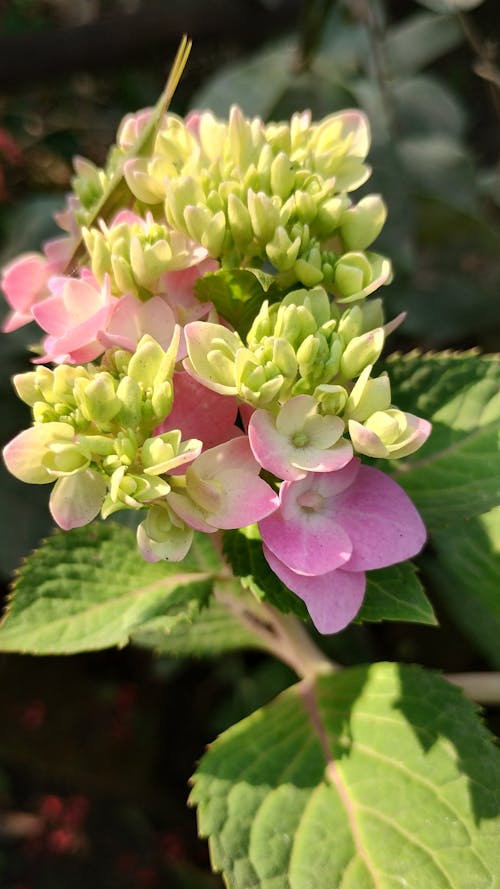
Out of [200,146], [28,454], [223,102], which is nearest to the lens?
[28,454]

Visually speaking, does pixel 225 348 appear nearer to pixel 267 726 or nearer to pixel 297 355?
pixel 297 355

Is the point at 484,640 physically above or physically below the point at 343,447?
below

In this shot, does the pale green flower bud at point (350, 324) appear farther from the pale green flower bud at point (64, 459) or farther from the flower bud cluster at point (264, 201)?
the pale green flower bud at point (64, 459)

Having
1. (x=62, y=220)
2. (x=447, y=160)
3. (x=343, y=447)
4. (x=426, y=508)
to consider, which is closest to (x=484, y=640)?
(x=426, y=508)

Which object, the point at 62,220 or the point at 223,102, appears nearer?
the point at 62,220

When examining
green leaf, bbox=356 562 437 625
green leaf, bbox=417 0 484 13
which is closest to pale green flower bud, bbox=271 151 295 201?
green leaf, bbox=356 562 437 625

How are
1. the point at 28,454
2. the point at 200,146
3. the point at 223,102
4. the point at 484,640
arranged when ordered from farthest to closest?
the point at 223,102 < the point at 484,640 < the point at 200,146 < the point at 28,454

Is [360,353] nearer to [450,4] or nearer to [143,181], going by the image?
[143,181]
